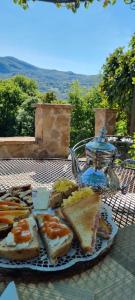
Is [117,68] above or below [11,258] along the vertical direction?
above

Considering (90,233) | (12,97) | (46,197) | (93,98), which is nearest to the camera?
(90,233)

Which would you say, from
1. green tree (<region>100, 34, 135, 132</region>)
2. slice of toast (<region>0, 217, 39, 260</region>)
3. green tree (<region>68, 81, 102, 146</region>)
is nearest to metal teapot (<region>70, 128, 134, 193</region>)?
slice of toast (<region>0, 217, 39, 260</region>)

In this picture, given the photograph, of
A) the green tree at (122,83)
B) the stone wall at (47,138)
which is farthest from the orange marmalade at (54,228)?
the green tree at (122,83)

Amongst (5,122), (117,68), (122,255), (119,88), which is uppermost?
(117,68)

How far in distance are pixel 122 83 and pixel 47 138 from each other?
324 centimetres

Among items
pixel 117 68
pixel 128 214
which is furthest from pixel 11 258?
pixel 117 68

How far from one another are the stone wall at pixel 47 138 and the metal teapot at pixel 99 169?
→ 2738mm

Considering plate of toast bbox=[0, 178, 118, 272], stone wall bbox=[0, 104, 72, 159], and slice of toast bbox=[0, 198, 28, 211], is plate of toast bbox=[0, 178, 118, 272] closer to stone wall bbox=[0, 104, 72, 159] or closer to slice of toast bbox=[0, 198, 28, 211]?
slice of toast bbox=[0, 198, 28, 211]

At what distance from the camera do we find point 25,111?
17266mm

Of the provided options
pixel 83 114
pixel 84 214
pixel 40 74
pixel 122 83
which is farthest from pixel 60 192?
pixel 40 74

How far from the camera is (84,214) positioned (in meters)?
1.04

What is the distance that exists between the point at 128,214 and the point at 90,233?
39cm

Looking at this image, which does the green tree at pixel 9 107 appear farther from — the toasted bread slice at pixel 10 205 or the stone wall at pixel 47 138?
the toasted bread slice at pixel 10 205

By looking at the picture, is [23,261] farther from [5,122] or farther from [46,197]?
[5,122]
